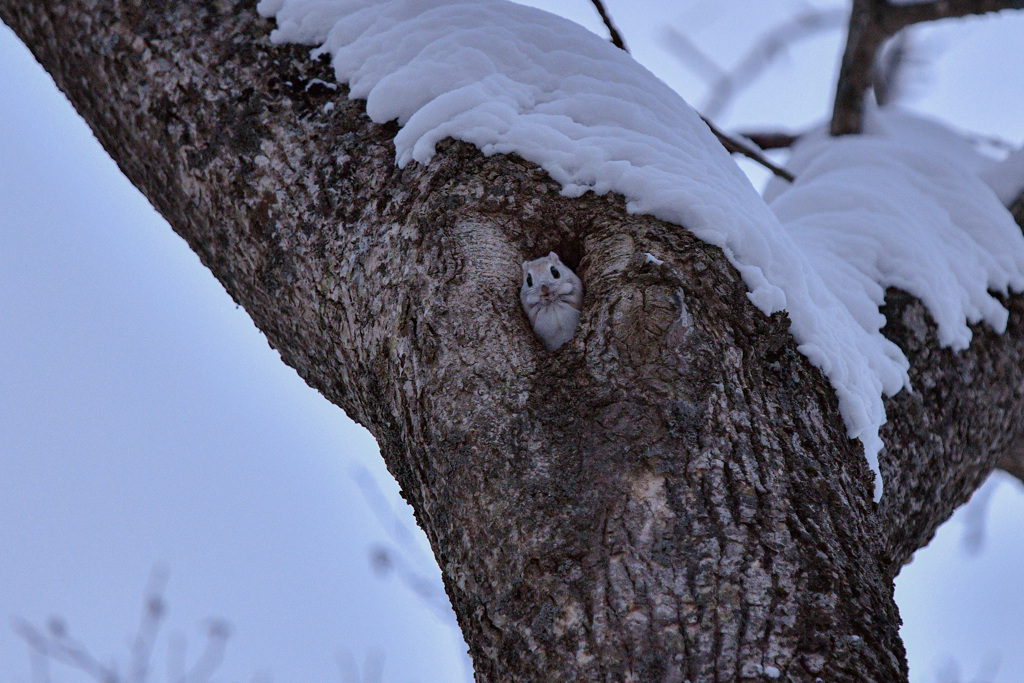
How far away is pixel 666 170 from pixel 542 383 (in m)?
0.57

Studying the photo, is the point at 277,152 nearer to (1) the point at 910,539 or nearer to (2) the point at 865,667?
(2) the point at 865,667

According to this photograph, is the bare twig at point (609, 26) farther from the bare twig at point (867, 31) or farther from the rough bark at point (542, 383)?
the bare twig at point (867, 31)

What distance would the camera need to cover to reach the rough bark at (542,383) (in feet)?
3.83

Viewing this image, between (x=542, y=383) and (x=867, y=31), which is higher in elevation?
(x=867, y=31)

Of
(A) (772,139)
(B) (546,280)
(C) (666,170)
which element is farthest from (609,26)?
(A) (772,139)

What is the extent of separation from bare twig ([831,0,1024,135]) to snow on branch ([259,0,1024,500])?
0.81 meters

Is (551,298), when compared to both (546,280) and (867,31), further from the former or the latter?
(867,31)

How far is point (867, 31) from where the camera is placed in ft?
9.68

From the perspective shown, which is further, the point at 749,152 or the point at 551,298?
the point at 749,152

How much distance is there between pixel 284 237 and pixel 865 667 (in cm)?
126

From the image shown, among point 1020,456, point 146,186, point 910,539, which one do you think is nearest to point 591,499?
point 910,539

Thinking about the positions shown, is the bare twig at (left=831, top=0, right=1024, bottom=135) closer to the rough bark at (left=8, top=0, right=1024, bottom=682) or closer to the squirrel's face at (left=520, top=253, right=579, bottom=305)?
the rough bark at (left=8, top=0, right=1024, bottom=682)

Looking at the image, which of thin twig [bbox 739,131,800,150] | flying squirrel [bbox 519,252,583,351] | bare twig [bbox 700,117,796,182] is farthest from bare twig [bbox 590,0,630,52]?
thin twig [bbox 739,131,800,150]

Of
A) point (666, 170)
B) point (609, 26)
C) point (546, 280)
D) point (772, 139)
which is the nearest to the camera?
point (546, 280)
